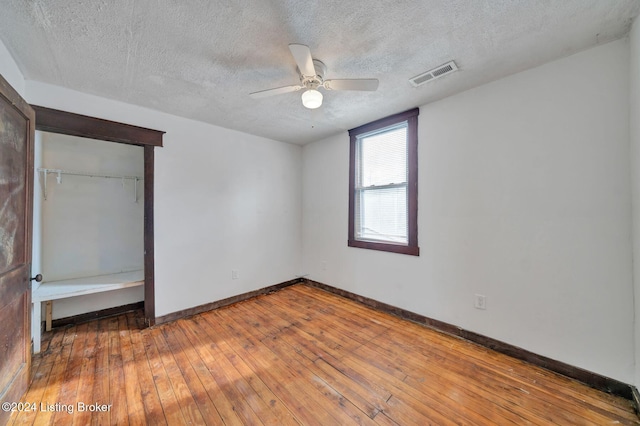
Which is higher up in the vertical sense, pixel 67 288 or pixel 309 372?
pixel 67 288

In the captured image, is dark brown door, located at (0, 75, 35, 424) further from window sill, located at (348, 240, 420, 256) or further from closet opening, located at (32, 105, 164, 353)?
window sill, located at (348, 240, 420, 256)

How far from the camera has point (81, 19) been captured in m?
1.46

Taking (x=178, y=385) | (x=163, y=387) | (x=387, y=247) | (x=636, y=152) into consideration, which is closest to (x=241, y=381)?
(x=178, y=385)

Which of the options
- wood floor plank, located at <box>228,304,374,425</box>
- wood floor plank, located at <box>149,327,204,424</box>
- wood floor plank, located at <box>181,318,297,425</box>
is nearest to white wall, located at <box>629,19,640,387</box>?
wood floor plank, located at <box>228,304,374,425</box>

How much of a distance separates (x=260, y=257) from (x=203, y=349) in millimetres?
1637

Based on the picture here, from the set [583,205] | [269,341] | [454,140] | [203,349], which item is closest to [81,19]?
[203,349]

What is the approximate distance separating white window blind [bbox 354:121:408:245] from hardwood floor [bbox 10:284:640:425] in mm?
1186

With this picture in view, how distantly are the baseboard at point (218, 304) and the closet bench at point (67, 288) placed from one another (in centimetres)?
52

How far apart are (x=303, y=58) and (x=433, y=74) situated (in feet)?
4.13

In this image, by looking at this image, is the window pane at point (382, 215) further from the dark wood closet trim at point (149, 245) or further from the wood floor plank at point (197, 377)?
the dark wood closet trim at point (149, 245)

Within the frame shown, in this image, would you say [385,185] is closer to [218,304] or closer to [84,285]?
[218,304]

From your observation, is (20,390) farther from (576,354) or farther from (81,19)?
(576,354)

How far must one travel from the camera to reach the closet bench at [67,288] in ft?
7.11

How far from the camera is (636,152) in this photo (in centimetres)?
155
